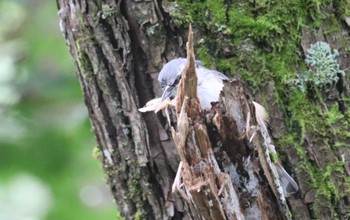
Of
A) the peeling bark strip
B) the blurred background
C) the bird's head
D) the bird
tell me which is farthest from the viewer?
the blurred background

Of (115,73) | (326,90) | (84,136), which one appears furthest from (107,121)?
(84,136)

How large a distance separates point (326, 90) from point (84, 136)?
126 cm

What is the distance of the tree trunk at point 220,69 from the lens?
1.86 m

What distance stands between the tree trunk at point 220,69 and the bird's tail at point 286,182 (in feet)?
0.08

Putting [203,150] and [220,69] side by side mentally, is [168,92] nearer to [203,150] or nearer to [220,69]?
[220,69]

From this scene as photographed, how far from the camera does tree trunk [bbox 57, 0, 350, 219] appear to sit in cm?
186

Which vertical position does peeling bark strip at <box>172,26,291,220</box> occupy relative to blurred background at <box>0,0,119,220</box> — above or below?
below

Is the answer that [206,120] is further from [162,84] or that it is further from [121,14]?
[121,14]

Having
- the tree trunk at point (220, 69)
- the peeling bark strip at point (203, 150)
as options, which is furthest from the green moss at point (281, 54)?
the peeling bark strip at point (203, 150)

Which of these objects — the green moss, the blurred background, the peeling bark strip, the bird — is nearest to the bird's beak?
the bird

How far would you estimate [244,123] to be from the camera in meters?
1.63

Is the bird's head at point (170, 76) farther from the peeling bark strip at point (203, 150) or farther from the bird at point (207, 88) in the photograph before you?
the peeling bark strip at point (203, 150)

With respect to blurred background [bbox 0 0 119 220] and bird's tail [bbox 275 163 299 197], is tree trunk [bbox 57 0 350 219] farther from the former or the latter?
blurred background [bbox 0 0 119 220]

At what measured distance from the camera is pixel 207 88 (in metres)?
1.79
